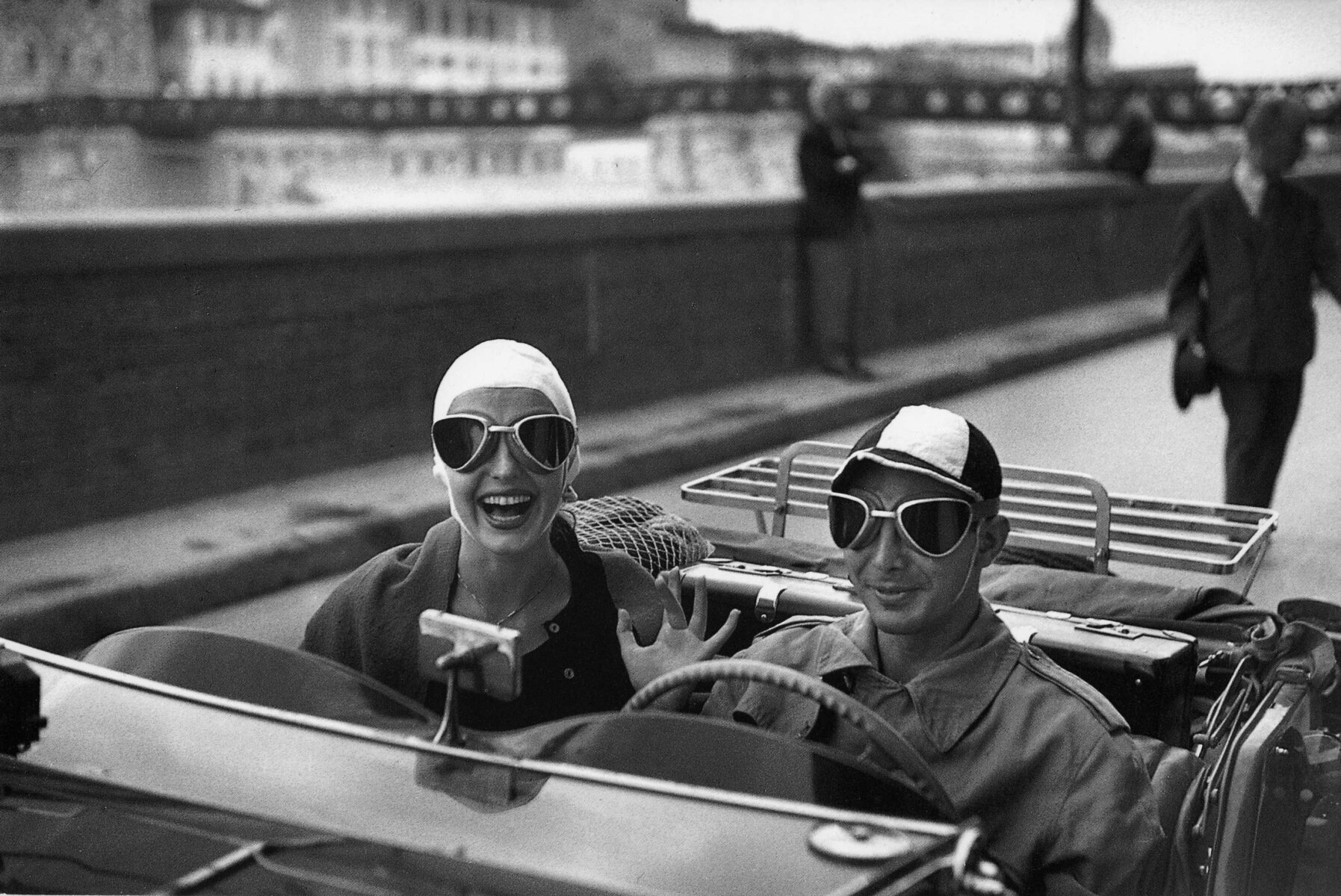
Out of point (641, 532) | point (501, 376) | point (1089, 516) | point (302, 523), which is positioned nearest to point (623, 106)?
point (302, 523)

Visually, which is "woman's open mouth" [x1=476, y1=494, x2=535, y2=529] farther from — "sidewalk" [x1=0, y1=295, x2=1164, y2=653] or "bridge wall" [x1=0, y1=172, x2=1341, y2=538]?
"bridge wall" [x1=0, y1=172, x2=1341, y2=538]

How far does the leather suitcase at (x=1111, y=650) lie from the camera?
3.19m

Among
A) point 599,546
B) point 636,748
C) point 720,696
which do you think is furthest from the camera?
point 599,546

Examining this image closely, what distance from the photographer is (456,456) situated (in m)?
3.00

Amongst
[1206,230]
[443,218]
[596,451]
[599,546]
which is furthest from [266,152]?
[599,546]

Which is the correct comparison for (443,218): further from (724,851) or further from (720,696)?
(724,851)

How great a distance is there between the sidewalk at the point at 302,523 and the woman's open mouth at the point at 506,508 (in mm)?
4152

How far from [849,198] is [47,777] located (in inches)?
473

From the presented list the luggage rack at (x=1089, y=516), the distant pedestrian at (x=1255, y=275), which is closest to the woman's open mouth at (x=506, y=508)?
the luggage rack at (x=1089, y=516)

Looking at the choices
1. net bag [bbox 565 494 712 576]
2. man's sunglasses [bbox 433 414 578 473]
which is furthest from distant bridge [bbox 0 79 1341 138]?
man's sunglasses [bbox 433 414 578 473]

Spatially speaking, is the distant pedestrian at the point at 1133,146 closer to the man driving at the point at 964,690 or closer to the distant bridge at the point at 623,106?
the distant bridge at the point at 623,106

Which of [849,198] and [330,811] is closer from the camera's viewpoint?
[330,811]

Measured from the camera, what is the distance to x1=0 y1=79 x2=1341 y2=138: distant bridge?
33.0 ft

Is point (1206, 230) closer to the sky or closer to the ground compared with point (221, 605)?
closer to the sky
